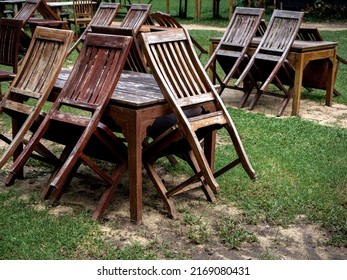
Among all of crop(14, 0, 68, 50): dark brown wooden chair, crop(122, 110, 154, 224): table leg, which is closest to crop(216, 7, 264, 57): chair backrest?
crop(14, 0, 68, 50): dark brown wooden chair

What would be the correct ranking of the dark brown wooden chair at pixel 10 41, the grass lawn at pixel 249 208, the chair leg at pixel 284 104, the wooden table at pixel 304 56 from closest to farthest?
the grass lawn at pixel 249 208, the dark brown wooden chair at pixel 10 41, the wooden table at pixel 304 56, the chair leg at pixel 284 104

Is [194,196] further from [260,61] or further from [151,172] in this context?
[260,61]

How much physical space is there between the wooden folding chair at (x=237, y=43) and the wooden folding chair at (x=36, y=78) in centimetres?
348

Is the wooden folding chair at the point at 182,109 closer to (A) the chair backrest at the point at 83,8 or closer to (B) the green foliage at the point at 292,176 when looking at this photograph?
(B) the green foliage at the point at 292,176

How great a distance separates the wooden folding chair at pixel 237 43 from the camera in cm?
822

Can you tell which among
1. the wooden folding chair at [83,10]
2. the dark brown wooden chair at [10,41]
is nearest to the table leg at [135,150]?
the dark brown wooden chair at [10,41]

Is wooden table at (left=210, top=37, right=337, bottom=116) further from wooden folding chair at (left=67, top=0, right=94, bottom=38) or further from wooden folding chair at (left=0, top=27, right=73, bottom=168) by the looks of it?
wooden folding chair at (left=67, top=0, right=94, bottom=38)

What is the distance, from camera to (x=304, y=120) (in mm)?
7629

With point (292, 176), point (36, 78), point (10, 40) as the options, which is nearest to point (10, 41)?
point (10, 40)

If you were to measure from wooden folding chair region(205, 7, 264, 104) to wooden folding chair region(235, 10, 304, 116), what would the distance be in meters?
0.20

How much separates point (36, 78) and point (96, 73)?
26.9 inches

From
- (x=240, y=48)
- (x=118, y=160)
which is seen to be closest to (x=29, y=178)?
(x=118, y=160)

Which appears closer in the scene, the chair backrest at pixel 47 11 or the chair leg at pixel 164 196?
the chair leg at pixel 164 196

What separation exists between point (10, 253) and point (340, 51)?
1105 cm
